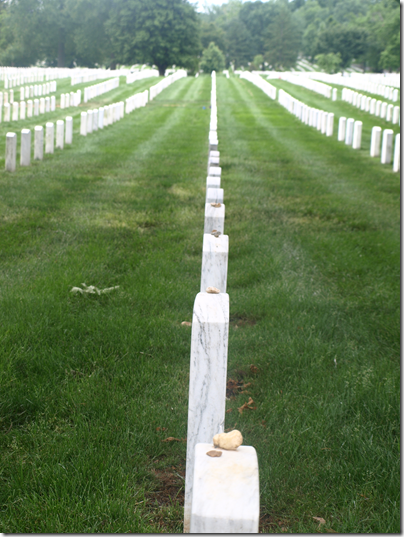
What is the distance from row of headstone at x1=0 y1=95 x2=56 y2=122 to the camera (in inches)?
881

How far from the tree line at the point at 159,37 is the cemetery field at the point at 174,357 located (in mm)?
65302

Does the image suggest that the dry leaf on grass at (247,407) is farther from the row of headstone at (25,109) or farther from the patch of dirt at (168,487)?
the row of headstone at (25,109)

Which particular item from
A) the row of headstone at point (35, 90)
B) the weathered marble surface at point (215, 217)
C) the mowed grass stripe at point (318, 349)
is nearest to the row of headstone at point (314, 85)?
the row of headstone at point (35, 90)

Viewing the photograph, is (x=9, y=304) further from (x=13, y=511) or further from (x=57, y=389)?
(x=13, y=511)

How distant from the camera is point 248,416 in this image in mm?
3475

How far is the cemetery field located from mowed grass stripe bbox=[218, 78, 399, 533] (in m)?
0.01

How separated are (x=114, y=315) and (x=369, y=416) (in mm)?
2158

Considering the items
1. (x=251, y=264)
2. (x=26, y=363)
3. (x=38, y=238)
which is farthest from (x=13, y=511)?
(x=38, y=238)

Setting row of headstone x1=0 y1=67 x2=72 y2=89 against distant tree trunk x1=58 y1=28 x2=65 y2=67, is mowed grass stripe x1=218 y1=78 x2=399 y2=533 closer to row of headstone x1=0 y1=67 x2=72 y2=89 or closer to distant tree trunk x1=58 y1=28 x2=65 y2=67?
row of headstone x1=0 y1=67 x2=72 y2=89

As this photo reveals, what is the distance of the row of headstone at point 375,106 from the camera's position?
23.8m

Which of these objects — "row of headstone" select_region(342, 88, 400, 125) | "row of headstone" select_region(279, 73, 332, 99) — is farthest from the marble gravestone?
"row of headstone" select_region(279, 73, 332, 99)

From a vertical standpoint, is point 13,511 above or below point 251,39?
below

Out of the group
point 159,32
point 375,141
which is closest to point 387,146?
point 375,141

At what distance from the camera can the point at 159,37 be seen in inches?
2712
